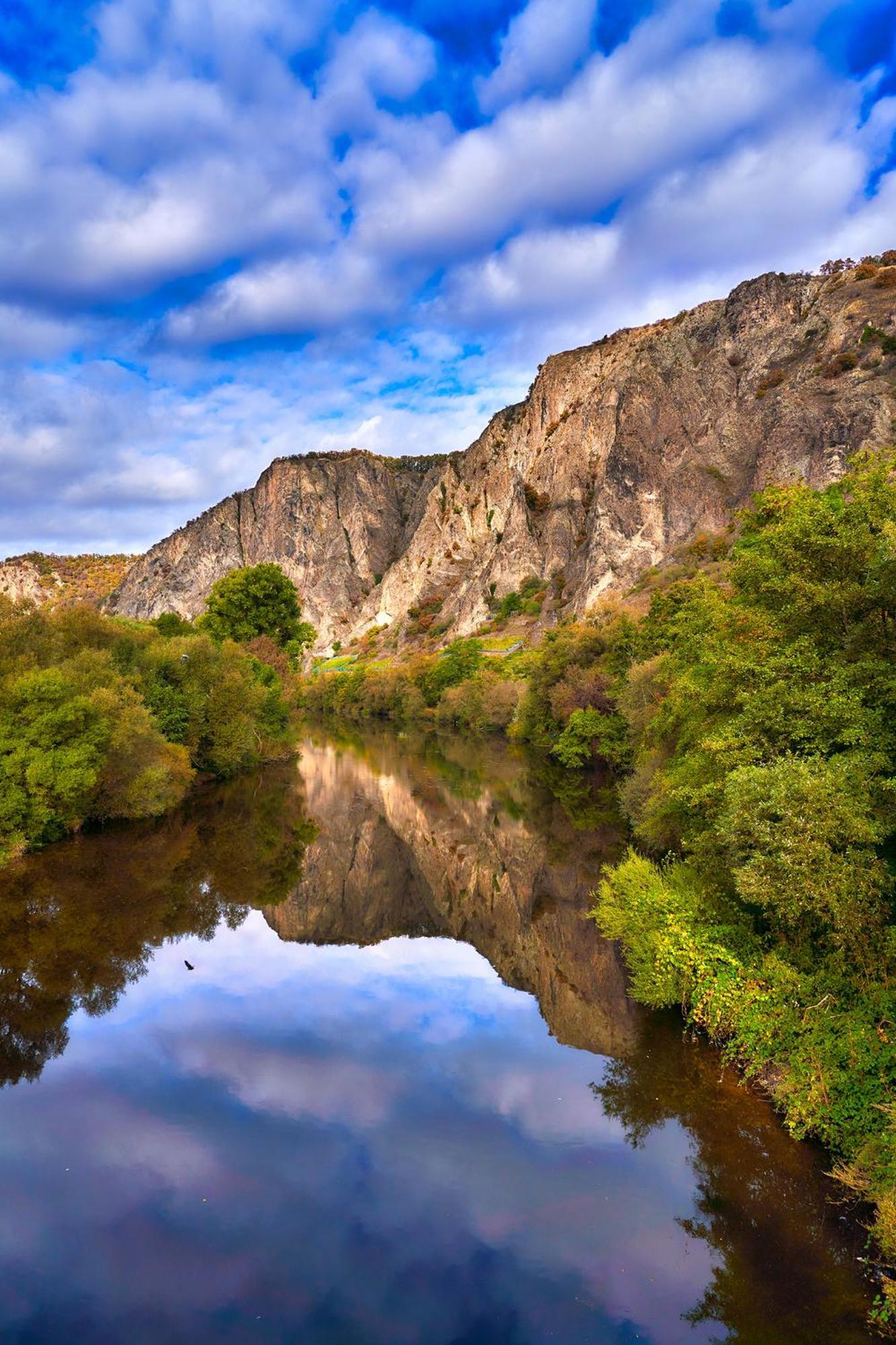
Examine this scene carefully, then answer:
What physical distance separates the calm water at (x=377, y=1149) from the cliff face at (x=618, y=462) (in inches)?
2681

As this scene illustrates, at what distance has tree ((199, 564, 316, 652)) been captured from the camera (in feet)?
221

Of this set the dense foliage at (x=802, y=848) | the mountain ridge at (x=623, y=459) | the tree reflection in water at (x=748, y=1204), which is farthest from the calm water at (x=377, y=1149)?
the mountain ridge at (x=623, y=459)

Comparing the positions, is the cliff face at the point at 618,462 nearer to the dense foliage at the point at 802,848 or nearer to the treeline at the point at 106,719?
the treeline at the point at 106,719

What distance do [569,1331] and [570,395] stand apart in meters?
148

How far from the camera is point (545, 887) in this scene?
78.6ft

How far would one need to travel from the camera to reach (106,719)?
28.6 metres

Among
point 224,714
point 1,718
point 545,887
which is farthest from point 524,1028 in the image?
point 224,714

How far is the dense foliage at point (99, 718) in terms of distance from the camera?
87.4ft

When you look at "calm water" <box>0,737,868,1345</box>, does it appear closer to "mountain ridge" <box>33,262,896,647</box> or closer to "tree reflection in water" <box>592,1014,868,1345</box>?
"tree reflection in water" <box>592,1014,868,1345</box>

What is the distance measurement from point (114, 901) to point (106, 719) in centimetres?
840

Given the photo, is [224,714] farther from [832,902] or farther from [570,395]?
A: [570,395]

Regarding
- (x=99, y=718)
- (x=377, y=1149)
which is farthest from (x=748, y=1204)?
(x=99, y=718)

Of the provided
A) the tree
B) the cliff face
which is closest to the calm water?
the tree

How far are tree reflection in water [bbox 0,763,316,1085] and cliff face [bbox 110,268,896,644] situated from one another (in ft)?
203
